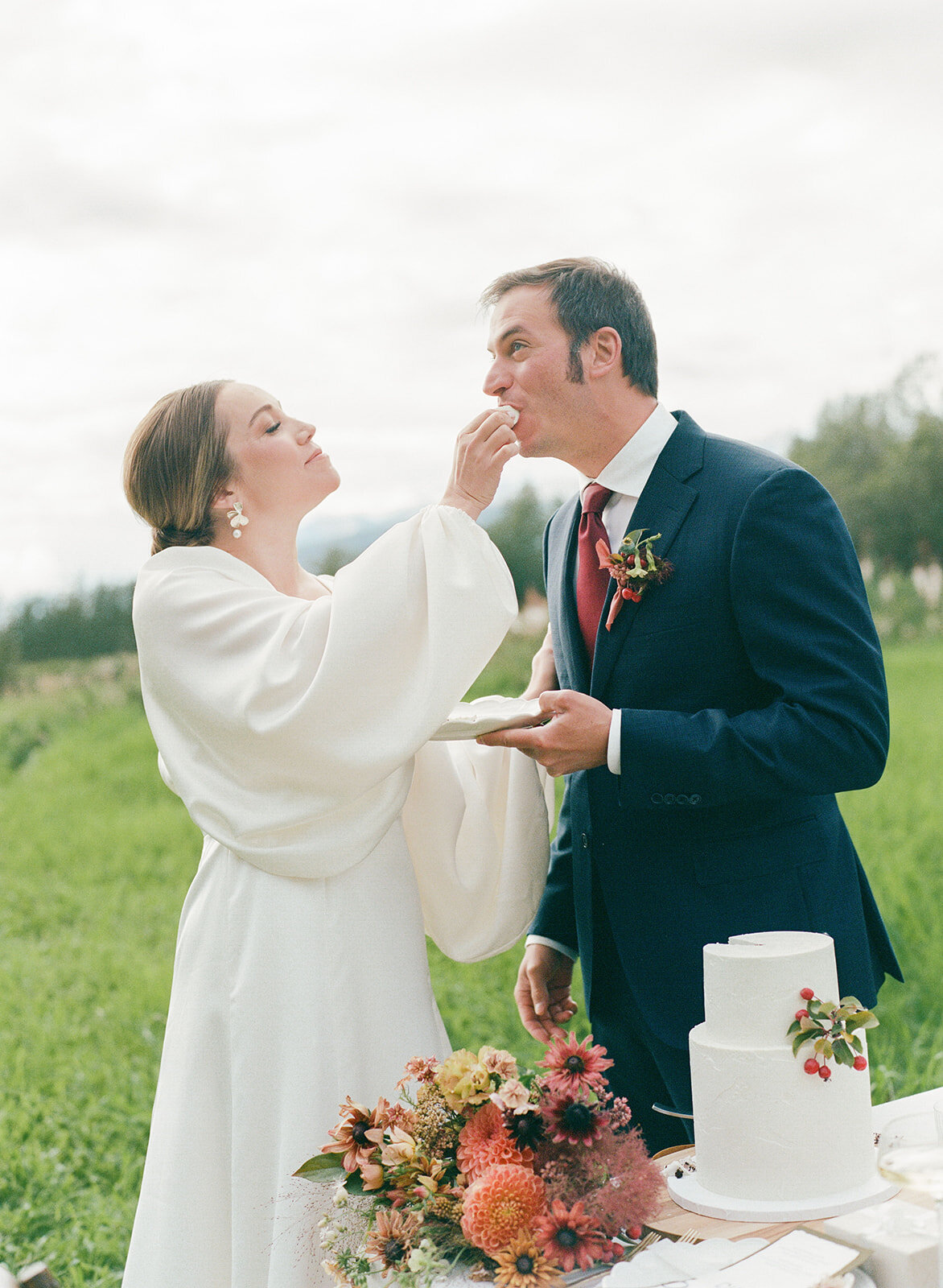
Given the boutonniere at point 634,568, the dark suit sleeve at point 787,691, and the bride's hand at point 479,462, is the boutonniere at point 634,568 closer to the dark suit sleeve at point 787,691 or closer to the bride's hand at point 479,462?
the dark suit sleeve at point 787,691

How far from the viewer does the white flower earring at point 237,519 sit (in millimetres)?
2570

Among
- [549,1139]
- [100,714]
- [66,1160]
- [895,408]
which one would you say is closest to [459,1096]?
[549,1139]

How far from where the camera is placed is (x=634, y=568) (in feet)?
7.96

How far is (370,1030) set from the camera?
2330 mm

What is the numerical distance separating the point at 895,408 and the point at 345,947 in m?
10.9

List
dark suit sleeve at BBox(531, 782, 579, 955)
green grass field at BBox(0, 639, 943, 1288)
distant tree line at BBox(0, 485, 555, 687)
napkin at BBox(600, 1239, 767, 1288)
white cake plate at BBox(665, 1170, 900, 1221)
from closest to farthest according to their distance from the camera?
napkin at BBox(600, 1239, 767, 1288), white cake plate at BBox(665, 1170, 900, 1221), dark suit sleeve at BBox(531, 782, 579, 955), green grass field at BBox(0, 639, 943, 1288), distant tree line at BBox(0, 485, 555, 687)

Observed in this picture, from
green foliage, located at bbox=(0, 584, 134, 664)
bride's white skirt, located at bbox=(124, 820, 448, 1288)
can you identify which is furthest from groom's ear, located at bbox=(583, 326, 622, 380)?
green foliage, located at bbox=(0, 584, 134, 664)

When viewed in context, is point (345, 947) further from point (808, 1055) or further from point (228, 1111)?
point (808, 1055)

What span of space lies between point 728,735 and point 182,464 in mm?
1270

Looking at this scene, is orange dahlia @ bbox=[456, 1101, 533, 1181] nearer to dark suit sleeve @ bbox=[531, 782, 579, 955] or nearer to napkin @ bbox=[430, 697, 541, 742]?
napkin @ bbox=[430, 697, 541, 742]

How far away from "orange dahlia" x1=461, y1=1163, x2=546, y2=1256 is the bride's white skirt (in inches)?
28.4

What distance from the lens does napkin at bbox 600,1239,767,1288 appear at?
153 cm

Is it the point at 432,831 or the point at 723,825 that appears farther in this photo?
the point at 432,831

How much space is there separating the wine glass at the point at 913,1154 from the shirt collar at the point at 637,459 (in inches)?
52.1
